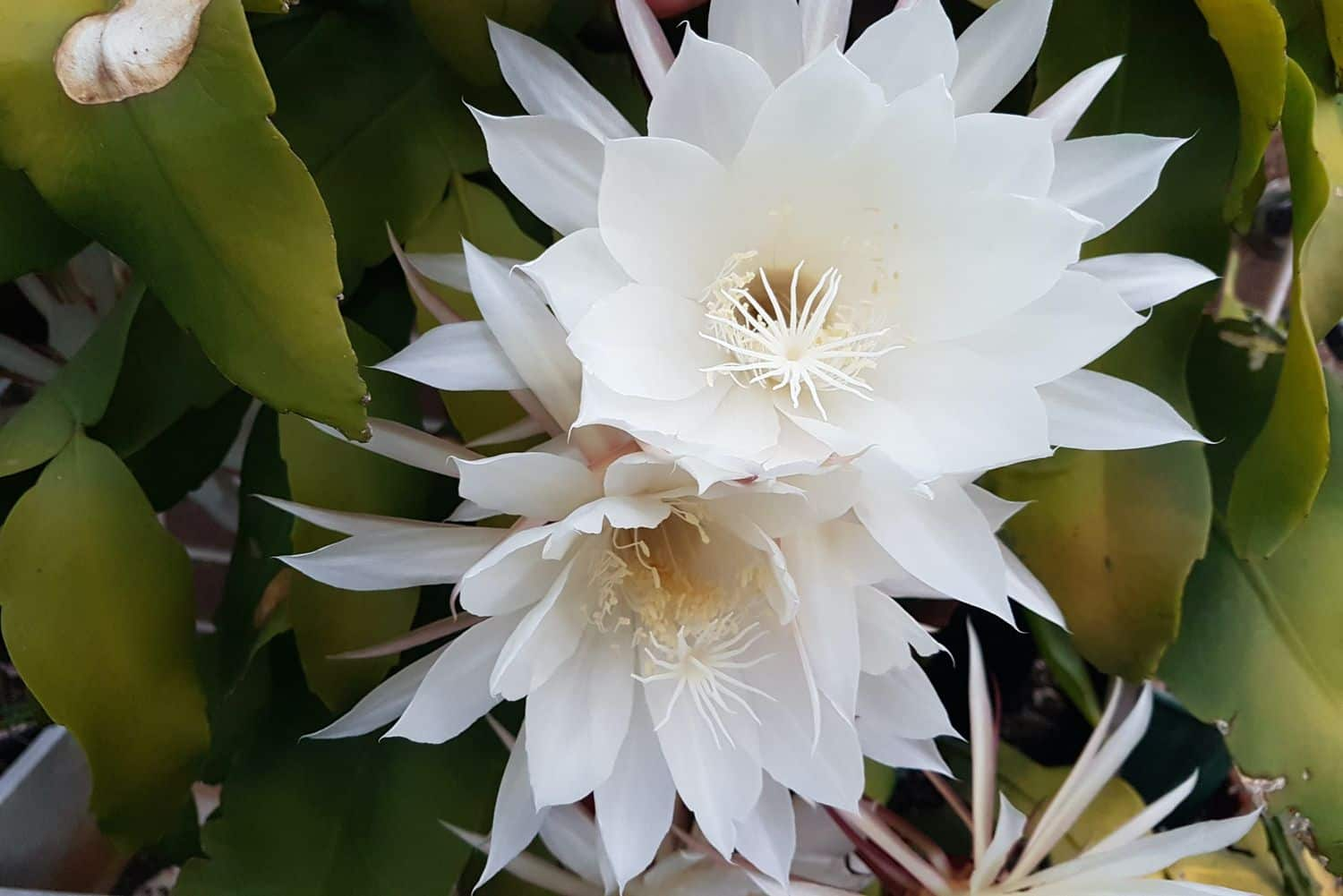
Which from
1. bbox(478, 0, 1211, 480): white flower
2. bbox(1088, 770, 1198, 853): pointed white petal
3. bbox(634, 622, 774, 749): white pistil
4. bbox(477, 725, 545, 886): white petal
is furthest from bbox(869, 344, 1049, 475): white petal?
bbox(1088, 770, 1198, 853): pointed white petal

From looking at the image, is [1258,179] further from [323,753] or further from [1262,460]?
[323,753]

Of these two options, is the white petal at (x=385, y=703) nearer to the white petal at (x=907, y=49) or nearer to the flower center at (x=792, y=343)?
the flower center at (x=792, y=343)

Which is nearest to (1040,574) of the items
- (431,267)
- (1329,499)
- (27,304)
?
(1329,499)

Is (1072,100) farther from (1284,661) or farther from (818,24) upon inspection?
(1284,661)

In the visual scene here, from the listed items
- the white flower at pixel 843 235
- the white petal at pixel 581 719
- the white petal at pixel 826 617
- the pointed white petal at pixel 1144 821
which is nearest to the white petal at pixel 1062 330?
the white flower at pixel 843 235

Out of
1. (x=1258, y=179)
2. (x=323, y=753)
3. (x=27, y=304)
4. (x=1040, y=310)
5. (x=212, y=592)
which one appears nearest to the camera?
(x=1040, y=310)

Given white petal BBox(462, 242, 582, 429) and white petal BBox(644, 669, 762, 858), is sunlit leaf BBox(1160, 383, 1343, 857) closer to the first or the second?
white petal BBox(644, 669, 762, 858)
